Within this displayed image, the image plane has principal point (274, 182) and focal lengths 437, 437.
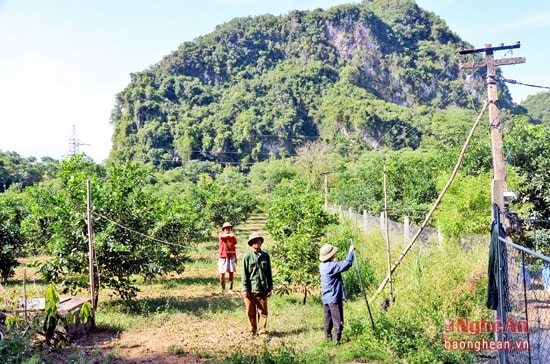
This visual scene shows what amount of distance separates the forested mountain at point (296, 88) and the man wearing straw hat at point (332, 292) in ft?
198

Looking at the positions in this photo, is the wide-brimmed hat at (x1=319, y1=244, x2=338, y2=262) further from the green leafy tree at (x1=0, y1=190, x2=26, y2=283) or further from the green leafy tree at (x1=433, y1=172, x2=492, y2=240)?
the green leafy tree at (x1=0, y1=190, x2=26, y2=283)

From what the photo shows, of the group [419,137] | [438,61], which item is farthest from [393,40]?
[419,137]

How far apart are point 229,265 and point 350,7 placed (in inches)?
5172

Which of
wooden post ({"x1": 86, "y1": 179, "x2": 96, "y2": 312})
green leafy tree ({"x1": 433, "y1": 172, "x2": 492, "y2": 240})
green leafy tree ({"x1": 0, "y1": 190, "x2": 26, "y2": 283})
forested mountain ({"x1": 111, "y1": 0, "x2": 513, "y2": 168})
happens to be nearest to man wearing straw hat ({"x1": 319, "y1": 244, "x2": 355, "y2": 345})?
wooden post ({"x1": 86, "y1": 179, "x2": 96, "y2": 312})

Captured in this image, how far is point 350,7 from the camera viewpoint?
12788 centimetres

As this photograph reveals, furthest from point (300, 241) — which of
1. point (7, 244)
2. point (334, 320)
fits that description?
point (7, 244)

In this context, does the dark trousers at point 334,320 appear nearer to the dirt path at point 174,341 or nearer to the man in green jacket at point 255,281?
the dirt path at point 174,341

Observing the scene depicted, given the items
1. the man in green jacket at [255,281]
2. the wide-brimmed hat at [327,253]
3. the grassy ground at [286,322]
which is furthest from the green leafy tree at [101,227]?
the wide-brimmed hat at [327,253]

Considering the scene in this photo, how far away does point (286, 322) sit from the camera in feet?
24.2

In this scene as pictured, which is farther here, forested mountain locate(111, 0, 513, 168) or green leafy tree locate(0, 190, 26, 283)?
forested mountain locate(111, 0, 513, 168)

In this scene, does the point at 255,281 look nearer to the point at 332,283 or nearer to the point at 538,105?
the point at 332,283

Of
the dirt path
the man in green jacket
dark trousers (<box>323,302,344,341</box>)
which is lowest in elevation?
the dirt path

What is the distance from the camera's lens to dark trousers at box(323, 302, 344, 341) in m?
6.15

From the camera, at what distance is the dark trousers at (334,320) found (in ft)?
20.2
